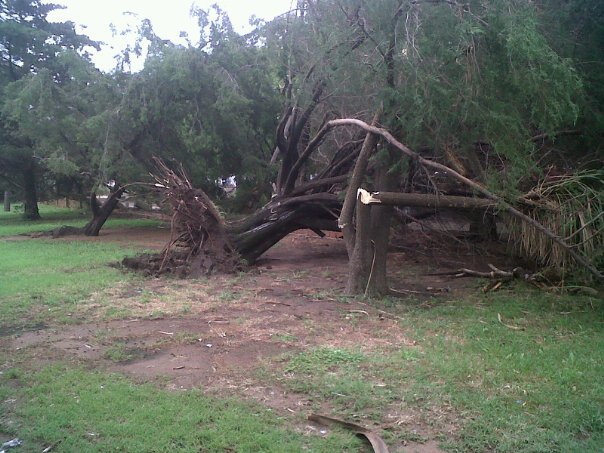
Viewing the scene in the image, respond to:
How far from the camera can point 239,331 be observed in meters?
8.21

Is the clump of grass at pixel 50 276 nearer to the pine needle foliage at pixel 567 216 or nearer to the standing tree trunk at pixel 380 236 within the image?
the standing tree trunk at pixel 380 236

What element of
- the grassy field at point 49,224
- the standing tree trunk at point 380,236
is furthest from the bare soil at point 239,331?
the grassy field at point 49,224

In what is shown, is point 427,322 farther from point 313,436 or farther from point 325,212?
point 325,212

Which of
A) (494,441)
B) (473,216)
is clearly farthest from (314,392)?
(473,216)

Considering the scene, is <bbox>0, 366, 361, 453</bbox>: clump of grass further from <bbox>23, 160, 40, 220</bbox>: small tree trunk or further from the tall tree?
<bbox>23, 160, 40, 220</bbox>: small tree trunk

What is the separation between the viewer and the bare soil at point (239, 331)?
6.11 metres

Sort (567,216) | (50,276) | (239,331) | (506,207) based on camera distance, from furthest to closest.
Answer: (50,276) < (567,216) < (506,207) < (239,331)

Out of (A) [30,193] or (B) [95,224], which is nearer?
(B) [95,224]

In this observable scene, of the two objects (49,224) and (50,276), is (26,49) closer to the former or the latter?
(49,224)

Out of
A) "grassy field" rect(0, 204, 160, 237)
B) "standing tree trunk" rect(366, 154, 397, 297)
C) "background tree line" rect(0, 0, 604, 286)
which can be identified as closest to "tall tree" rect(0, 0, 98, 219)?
"grassy field" rect(0, 204, 160, 237)

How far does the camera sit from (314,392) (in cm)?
585

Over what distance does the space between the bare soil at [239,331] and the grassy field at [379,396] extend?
167 mm

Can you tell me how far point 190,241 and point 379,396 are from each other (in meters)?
8.67

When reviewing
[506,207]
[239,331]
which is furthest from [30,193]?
[506,207]
